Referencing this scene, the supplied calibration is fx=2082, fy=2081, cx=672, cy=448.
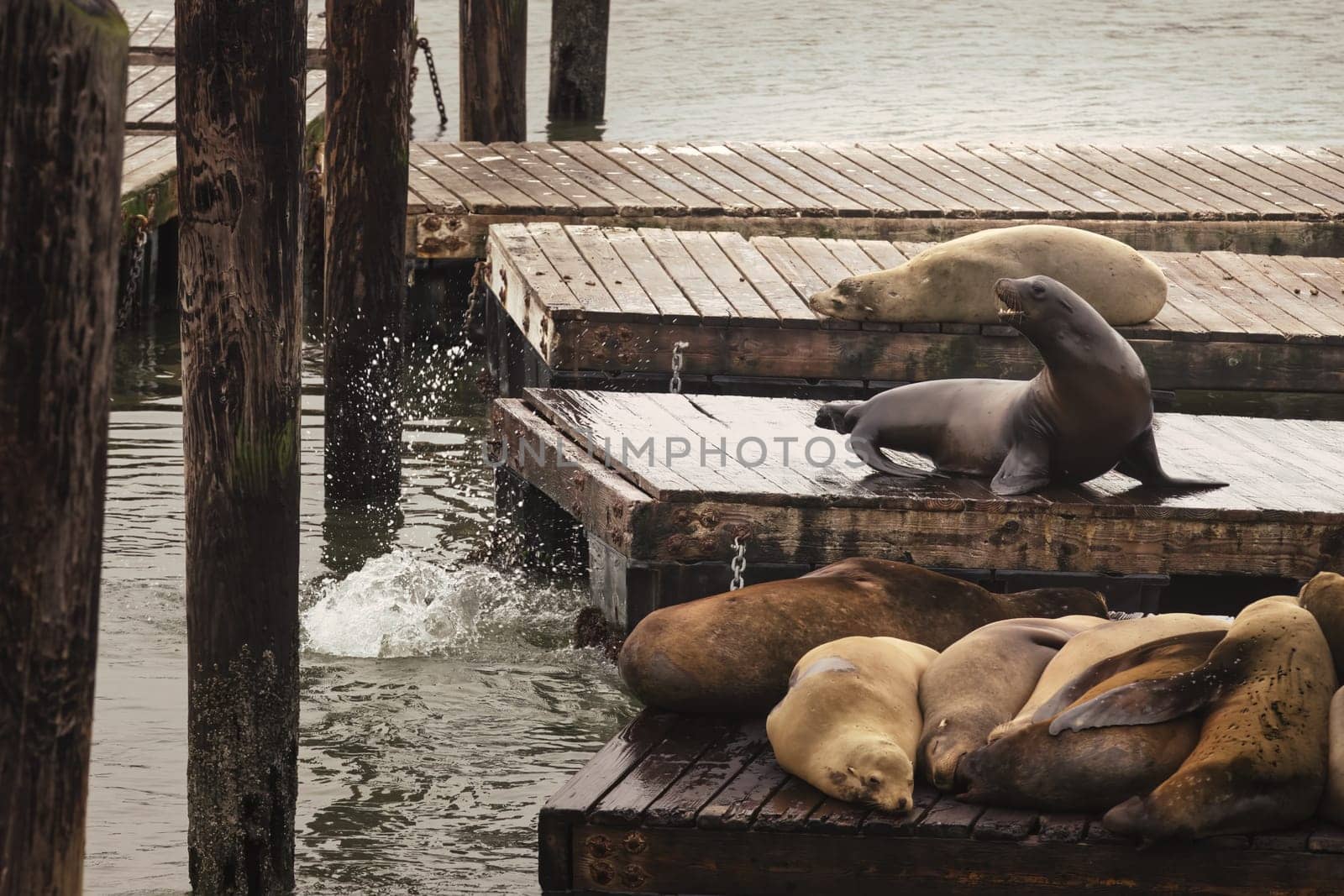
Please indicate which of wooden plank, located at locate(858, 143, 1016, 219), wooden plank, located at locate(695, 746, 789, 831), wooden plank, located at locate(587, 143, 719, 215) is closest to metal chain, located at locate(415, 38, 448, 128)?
wooden plank, located at locate(587, 143, 719, 215)

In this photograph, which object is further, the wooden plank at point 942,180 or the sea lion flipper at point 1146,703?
the wooden plank at point 942,180

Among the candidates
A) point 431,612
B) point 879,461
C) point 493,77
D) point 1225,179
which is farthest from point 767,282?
point 493,77

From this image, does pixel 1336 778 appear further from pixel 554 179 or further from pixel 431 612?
pixel 554 179

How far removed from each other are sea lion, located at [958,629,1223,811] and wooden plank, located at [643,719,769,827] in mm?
500

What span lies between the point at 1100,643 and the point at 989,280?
3.59 metres

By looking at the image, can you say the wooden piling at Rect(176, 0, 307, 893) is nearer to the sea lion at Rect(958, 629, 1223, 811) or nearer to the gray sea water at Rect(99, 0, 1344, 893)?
the gray sea water at Rect(99, 0, 1344, 893)

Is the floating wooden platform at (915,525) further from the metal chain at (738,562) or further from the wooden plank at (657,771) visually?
the wooden plank at (657,771)

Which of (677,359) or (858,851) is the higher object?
(677,359)

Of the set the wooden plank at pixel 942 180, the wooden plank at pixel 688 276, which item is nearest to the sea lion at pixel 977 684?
the wooden plank at pixel 688 276

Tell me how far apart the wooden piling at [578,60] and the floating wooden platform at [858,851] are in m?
14.2

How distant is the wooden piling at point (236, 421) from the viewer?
459 cm

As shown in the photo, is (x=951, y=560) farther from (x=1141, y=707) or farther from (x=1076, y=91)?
(x=1076, y=91)

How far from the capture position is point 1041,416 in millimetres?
5828

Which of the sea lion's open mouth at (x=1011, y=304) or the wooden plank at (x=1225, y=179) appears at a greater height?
the wooden plank at (x=1225, y=179)
